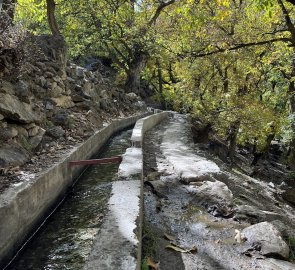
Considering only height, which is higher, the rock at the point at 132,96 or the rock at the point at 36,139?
the rock at the point at 132,96

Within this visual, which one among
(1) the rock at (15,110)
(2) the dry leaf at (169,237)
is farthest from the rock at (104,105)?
(2) the dry leaf at (169,237)

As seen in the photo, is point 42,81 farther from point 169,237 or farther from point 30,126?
point 169,237

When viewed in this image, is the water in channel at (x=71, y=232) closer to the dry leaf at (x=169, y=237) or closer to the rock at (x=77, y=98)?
the dry leaf at (x=169, y=237)

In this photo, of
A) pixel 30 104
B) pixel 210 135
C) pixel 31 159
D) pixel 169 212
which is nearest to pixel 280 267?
pixel 169 212

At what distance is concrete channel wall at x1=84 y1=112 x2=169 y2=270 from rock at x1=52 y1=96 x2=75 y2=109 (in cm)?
450

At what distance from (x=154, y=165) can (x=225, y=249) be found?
153 inches

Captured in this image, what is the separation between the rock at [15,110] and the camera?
18.9 ft

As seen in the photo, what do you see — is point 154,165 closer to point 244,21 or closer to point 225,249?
point 225,249

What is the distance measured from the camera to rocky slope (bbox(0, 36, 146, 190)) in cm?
559

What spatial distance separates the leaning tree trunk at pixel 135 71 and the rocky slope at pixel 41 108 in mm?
7144

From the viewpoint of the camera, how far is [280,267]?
141 inches

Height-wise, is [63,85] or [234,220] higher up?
[63,85]

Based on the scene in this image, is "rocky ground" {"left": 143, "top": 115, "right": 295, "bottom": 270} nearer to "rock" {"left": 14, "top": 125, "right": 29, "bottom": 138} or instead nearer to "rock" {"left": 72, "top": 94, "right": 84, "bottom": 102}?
"rock" {"left": 14, "top": 125, "right": 29, "bottom": 138}

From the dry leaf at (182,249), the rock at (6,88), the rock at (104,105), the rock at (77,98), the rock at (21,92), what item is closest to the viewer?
the dry leaf at (182,249)
